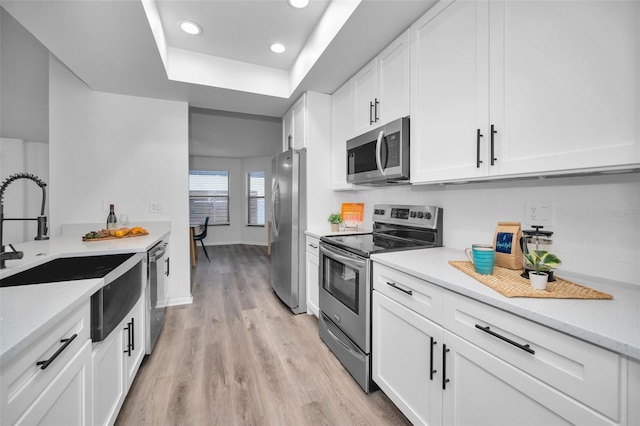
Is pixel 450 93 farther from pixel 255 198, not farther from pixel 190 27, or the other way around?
pixel 255 198

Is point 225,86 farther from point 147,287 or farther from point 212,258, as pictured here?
point 212,258

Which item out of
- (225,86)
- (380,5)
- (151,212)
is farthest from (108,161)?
(380,5)

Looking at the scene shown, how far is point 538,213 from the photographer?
4.33 feet

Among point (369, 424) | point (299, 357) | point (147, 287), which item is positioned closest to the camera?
point (369, 424)

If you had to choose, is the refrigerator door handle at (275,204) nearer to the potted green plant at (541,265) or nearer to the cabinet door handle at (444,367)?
the cabinet door handle at (444,367)

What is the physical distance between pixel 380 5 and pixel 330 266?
68.2 inches

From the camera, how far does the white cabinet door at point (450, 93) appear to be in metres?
1.32

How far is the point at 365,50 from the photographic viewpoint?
6.69ft

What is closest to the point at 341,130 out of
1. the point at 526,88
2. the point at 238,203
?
the point at 526,88

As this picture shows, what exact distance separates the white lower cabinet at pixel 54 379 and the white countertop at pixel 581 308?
134 cm

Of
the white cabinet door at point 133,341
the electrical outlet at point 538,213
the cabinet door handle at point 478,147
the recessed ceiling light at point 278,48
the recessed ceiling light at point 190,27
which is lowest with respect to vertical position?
the white cabinet door at point 133,341

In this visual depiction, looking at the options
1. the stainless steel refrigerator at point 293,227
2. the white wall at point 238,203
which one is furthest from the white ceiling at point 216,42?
the white wall at point 238,203

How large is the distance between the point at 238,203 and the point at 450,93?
274 inches

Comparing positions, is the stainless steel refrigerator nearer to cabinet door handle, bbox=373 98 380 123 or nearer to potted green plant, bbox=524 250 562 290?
cabinet door handle, bbox=373 98 380 123
